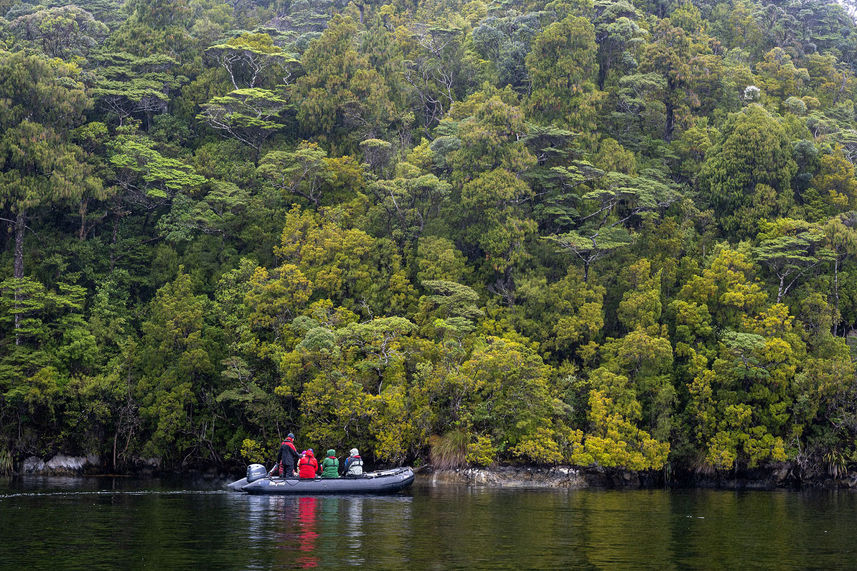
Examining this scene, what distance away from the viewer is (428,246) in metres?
38.5

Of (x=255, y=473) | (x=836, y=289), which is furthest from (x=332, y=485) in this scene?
(x=836, y=289)

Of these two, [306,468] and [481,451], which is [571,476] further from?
[306,468]

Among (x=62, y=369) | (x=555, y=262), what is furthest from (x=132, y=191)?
(x=555, y=262)

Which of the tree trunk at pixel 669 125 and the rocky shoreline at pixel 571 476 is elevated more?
the tree trunk at pixel 669 125

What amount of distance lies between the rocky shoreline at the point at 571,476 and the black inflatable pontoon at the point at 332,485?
222 inches

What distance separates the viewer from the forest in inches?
1313

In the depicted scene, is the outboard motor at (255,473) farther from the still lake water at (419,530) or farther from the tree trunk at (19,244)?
the tree trunk at (19,244)

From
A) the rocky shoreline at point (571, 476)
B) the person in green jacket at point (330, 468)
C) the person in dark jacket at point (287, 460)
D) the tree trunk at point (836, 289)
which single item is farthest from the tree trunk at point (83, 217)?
the tree trunk at point (836, 289)

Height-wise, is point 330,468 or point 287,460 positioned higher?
point 287,460

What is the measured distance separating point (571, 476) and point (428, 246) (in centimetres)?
1137

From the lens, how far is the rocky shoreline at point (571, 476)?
1289 inches

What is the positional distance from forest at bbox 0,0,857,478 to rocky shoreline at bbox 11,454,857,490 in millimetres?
434

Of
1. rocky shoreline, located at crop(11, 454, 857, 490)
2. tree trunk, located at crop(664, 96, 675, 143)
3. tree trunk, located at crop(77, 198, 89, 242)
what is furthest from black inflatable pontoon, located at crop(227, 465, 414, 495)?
tree trunk, located at crop(664, 96, 675, 143)

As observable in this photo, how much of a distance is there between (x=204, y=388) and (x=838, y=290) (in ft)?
84.0
